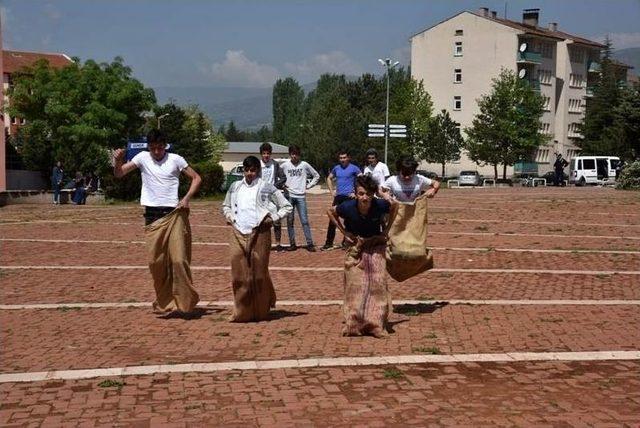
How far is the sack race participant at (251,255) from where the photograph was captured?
342 inches

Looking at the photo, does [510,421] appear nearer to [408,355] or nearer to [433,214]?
[408,355]

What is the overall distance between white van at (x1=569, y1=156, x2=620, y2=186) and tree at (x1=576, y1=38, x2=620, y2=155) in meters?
8.94

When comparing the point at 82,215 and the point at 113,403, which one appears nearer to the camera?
the point at 113,403

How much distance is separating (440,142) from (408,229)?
6500cm

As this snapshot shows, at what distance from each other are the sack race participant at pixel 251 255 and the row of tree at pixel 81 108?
136ft

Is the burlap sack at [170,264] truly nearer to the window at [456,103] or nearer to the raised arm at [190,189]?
the raised arm at [190,189]

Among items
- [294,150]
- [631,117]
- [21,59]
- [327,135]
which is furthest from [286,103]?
[294,150]

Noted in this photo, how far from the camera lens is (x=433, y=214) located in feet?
78.3

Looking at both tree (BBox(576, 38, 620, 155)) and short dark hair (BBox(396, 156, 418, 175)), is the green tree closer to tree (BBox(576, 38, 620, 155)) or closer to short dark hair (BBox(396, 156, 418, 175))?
tree (BBox(576, 38, 620, 155))

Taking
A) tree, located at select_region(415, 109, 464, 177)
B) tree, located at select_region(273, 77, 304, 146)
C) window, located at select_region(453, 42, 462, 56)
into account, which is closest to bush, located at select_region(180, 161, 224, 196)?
tree, located at select_region(415, 109, 464, 177)

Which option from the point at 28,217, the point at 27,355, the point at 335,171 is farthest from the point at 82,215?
the point at 27,355

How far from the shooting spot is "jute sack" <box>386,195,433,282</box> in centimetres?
923

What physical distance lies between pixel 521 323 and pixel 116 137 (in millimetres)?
46432

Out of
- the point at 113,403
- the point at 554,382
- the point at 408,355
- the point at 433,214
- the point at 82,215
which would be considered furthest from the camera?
the point at 82,215
